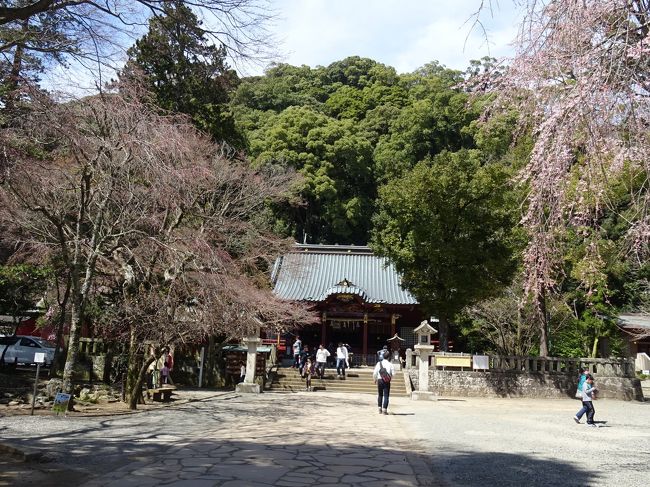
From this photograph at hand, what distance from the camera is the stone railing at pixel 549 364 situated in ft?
A: 70.8

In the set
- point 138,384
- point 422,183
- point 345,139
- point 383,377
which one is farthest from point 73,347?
point 345,139

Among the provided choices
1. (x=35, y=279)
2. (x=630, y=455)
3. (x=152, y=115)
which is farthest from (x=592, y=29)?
(x=35, y=279)

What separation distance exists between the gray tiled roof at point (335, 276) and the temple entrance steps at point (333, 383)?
482 centimetres

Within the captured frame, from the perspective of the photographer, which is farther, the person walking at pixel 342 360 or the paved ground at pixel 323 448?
the person walking at pixel 342 360

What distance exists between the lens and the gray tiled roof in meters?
28.3

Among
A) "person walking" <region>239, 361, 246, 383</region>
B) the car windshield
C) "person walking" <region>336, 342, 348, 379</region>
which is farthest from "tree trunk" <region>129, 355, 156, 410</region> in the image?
the car windshield

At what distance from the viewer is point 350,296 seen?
27.3 m

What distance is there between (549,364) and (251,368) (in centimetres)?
1170

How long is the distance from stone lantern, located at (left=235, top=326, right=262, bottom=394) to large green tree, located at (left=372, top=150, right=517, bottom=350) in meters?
6.93

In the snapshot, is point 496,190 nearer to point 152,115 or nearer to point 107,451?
point 152,115

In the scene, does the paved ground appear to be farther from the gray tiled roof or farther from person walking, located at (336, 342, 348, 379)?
the gray tiled roof

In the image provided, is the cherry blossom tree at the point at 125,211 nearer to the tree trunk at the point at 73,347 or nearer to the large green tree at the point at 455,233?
the tree trunk at the point at 73,347

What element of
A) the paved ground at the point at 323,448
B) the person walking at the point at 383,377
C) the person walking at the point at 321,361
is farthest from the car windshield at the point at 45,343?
the person walking at the point at 383,377

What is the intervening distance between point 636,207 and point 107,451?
7.63 meters
